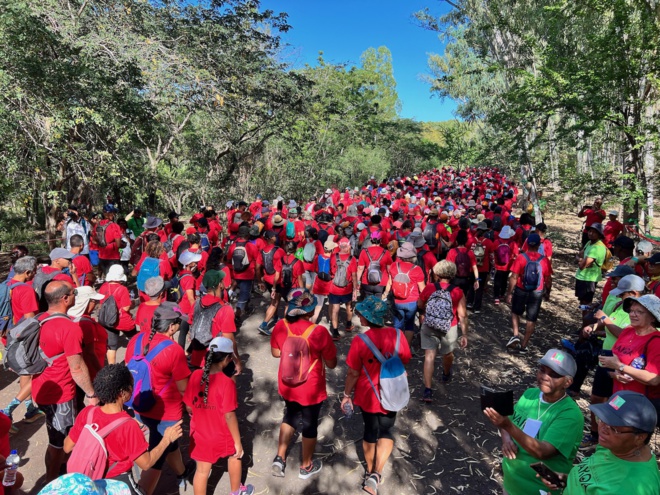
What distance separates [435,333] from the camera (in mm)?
5094

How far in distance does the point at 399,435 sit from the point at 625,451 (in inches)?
122

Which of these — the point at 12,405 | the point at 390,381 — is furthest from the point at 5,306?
the point at 390,381

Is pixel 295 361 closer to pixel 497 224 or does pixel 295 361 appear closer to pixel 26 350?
pixel 26 350

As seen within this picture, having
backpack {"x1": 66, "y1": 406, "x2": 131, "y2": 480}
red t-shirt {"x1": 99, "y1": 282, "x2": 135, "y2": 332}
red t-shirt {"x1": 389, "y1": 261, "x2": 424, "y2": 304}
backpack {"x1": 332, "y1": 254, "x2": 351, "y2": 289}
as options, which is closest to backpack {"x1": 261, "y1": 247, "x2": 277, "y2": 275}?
backpack {"x1": 332, "y1": 254, "x2": 351, "y2": 289}

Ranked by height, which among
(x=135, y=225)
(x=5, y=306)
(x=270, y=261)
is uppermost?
(x=135, y=225)

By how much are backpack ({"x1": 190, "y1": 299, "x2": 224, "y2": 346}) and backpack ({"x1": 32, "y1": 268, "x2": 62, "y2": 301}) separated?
2.24 meters

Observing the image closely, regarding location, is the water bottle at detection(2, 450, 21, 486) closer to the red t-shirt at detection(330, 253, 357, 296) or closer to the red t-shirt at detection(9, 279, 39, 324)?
the red t-shirt at detection(9, 279, 39, 324)

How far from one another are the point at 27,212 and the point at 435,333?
19.1 m

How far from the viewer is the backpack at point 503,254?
26.5ft

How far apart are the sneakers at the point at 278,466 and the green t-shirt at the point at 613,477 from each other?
8.94ft

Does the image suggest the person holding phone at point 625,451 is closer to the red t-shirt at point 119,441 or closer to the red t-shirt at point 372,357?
the red t-shirt at point 372,357

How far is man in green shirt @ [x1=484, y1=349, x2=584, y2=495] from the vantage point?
7.99 ft

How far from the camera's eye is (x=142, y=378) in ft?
10.7

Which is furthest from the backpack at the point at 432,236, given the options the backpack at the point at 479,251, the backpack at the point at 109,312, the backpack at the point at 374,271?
the backpack at the point at 109,312
